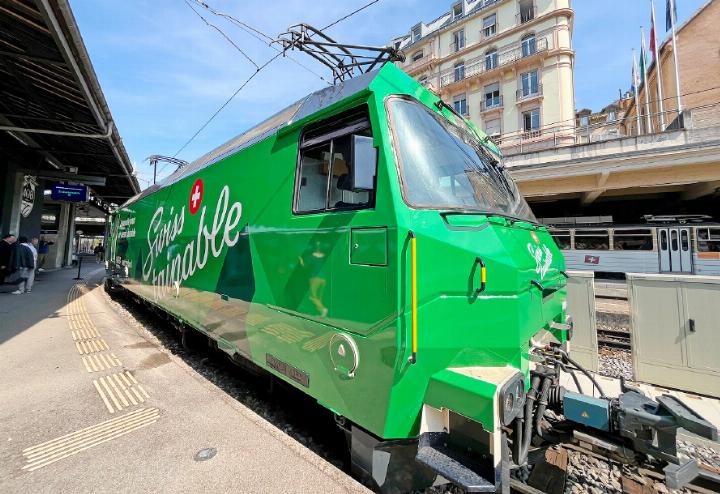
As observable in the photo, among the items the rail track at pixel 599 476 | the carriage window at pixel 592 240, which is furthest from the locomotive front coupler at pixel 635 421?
the carriage window at pixel 592 240

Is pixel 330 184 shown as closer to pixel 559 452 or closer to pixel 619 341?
pixel 559 452

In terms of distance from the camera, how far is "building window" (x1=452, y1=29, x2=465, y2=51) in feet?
109

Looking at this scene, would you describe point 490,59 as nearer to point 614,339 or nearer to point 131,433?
point 614,339

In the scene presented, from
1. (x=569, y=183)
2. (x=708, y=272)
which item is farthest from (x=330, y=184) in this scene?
(x=708, y=272)

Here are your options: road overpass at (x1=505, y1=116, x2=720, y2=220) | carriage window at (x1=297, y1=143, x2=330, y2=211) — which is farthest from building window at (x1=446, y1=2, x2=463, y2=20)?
carriage window at (x1=297, y1=143, x2=330, y2=211)

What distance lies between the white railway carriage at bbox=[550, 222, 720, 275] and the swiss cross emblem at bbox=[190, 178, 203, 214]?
49.7ft

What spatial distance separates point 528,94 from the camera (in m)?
28.5

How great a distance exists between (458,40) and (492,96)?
7568mm

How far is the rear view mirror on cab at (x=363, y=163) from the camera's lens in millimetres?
2016

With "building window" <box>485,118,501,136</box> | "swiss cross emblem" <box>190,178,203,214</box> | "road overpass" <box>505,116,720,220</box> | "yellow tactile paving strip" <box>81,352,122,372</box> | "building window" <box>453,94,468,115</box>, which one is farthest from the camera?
"building window" <box>453,94,468,115</box>

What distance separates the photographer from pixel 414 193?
2.07 metres

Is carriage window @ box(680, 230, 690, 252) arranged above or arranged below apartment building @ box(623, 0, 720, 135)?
below

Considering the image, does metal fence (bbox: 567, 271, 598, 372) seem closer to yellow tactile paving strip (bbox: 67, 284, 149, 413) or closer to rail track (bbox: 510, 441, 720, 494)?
rail track (bbox: 510, 441, 720, 494)

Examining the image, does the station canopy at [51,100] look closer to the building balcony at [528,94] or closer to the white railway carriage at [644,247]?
the white railway carriage at [644,247]
